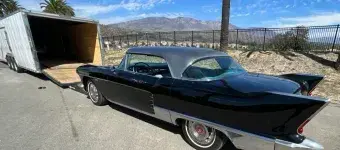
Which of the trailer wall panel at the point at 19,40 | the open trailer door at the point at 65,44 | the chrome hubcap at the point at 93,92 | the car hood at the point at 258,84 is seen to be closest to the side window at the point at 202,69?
the car hood at the point at 258,84

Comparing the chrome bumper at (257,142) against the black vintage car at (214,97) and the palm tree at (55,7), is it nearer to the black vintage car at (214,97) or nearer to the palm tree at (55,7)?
the black vintage car at (214,97)

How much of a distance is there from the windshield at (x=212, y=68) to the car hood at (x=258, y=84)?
0.23 metres

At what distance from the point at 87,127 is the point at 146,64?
1638 millimetres

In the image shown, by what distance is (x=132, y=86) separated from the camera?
12.8ft

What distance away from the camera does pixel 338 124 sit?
4047 millimetres

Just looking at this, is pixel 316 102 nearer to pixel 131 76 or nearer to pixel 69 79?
pixel 131 76

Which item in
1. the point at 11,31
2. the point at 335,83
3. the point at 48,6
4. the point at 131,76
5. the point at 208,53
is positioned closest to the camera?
the point at 208,53

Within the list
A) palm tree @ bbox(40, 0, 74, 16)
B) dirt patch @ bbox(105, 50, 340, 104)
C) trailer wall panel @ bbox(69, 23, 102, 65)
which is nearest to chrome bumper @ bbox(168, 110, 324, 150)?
dirt patch @ bbox(105, 50, 340, 104)

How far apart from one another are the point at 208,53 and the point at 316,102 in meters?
1.91

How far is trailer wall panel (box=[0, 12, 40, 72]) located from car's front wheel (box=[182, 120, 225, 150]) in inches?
267

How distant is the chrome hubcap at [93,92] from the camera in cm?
525

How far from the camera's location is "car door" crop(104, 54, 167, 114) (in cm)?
364

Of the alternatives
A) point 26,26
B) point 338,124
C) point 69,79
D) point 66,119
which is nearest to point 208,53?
point 338,124

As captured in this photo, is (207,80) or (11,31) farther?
(11,31)
